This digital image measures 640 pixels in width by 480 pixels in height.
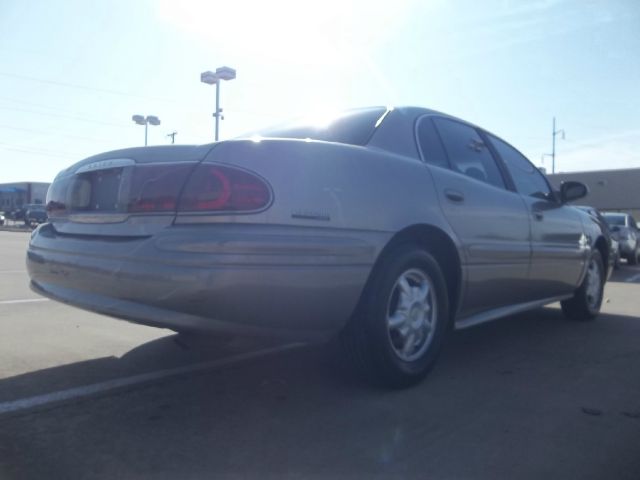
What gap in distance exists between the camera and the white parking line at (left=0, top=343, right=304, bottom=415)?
279cm

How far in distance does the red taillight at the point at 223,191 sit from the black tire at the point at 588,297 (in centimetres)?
384

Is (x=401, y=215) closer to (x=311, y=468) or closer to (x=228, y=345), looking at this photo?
(x=311, y=468)

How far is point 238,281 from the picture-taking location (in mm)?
2445

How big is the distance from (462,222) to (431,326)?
2.13ft

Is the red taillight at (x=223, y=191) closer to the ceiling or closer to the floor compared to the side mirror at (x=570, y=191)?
closer to the floor

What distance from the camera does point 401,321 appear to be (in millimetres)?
3150

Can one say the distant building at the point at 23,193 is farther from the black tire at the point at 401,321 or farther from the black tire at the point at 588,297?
the black tire at the point at 401,321

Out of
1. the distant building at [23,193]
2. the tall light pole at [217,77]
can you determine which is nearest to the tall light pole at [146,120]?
the tall light pole at [217,77]

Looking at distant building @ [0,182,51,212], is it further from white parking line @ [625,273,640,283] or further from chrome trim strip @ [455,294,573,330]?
chrome trim strip @ [455,294,573,330]

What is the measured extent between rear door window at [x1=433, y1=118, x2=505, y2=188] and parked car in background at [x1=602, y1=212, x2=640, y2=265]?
384 inches

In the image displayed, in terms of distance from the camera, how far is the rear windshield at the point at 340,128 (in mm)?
3292

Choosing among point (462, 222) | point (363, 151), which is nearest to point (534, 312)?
point (462, 222)

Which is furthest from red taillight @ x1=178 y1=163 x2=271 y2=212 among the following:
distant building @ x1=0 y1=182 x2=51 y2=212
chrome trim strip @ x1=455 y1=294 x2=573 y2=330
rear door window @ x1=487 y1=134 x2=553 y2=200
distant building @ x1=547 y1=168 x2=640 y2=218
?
distant building @ x1=0 y1=182 x2=51 y2=212

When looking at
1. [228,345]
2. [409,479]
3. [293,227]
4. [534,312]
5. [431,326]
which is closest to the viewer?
[409,479]
